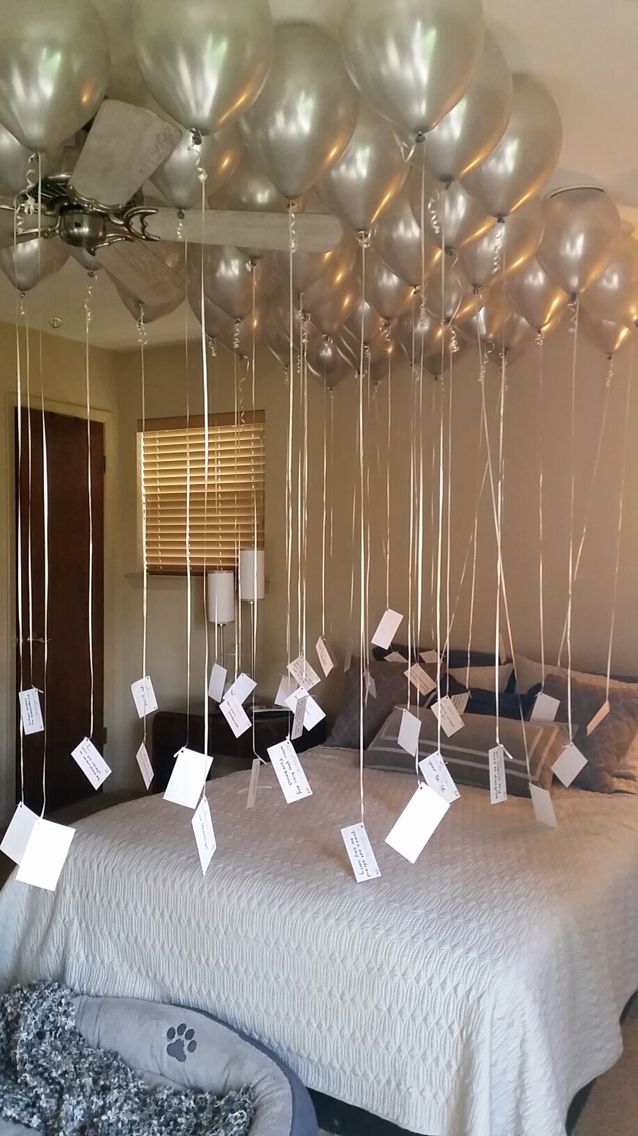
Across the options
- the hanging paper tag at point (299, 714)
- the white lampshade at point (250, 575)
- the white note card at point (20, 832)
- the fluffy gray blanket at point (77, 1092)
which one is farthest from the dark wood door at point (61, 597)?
the white note card at point (20, 832)

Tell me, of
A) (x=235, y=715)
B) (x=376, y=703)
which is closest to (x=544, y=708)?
(x=376, y=703)

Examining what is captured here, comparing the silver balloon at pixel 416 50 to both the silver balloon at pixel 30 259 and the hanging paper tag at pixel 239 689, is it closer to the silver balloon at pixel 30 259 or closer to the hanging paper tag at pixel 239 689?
the silver balloon at pixel 30 259

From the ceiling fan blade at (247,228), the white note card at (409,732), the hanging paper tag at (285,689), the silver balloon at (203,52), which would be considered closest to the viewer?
the silver balloon at (203,52)

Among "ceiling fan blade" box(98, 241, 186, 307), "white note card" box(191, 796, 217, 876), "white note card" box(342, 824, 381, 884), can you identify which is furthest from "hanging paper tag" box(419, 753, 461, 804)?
"ceiling fan blade" box(98, 241, 186, 307)

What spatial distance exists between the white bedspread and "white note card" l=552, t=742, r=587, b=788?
0.42 ft

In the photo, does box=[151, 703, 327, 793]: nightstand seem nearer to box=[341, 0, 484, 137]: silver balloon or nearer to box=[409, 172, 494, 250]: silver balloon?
box=[409, 172, 494, 250]: silver balloon

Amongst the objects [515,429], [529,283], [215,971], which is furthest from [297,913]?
[515,429]

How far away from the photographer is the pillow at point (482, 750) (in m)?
2.66

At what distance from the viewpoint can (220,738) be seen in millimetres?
3764

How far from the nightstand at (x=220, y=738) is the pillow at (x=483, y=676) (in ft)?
2.48

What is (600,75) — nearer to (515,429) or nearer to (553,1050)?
(515,429)

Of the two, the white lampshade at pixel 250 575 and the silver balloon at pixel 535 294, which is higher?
the silver balloon at pixel 535 294

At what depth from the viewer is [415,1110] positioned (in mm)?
1622

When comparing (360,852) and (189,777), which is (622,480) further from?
(189,777)
